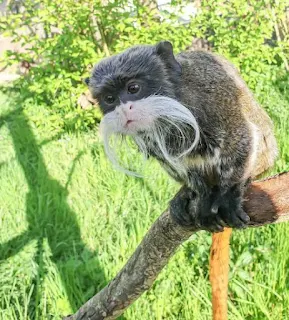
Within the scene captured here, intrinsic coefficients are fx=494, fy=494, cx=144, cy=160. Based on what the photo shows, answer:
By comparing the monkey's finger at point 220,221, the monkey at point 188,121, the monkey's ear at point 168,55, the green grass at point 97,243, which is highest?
the monkey's ear at point 168,55

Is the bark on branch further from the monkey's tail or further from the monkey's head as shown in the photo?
the monkey's head

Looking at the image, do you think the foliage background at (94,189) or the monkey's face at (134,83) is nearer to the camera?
the monkey's face at (134,83)

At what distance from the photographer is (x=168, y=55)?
1.81 meters

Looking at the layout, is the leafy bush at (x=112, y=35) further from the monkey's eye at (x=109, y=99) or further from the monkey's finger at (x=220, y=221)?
the monkey's finger at (x=220, y=221)

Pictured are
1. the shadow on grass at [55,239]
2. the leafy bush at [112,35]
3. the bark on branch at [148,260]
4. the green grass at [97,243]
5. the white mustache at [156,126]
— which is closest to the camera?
the bark on branch at [148,260]

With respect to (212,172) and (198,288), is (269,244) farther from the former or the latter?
→ (212,172)

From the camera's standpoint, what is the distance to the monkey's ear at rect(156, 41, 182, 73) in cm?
181

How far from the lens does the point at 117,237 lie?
295cm

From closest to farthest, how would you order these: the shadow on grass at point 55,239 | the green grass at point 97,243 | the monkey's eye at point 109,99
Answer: the monkey's eye at point 109,99, the green grass at point 97,243, the shadow on grass at point 55,239

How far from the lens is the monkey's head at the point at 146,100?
168 cm

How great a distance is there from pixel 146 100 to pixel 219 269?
69cm

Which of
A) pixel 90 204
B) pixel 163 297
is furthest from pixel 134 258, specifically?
pixel 90 204

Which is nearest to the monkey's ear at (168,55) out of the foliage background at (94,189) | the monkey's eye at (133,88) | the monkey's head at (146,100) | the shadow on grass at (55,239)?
the monkey's head at (146,100)

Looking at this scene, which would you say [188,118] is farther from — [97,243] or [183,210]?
[97,243]
